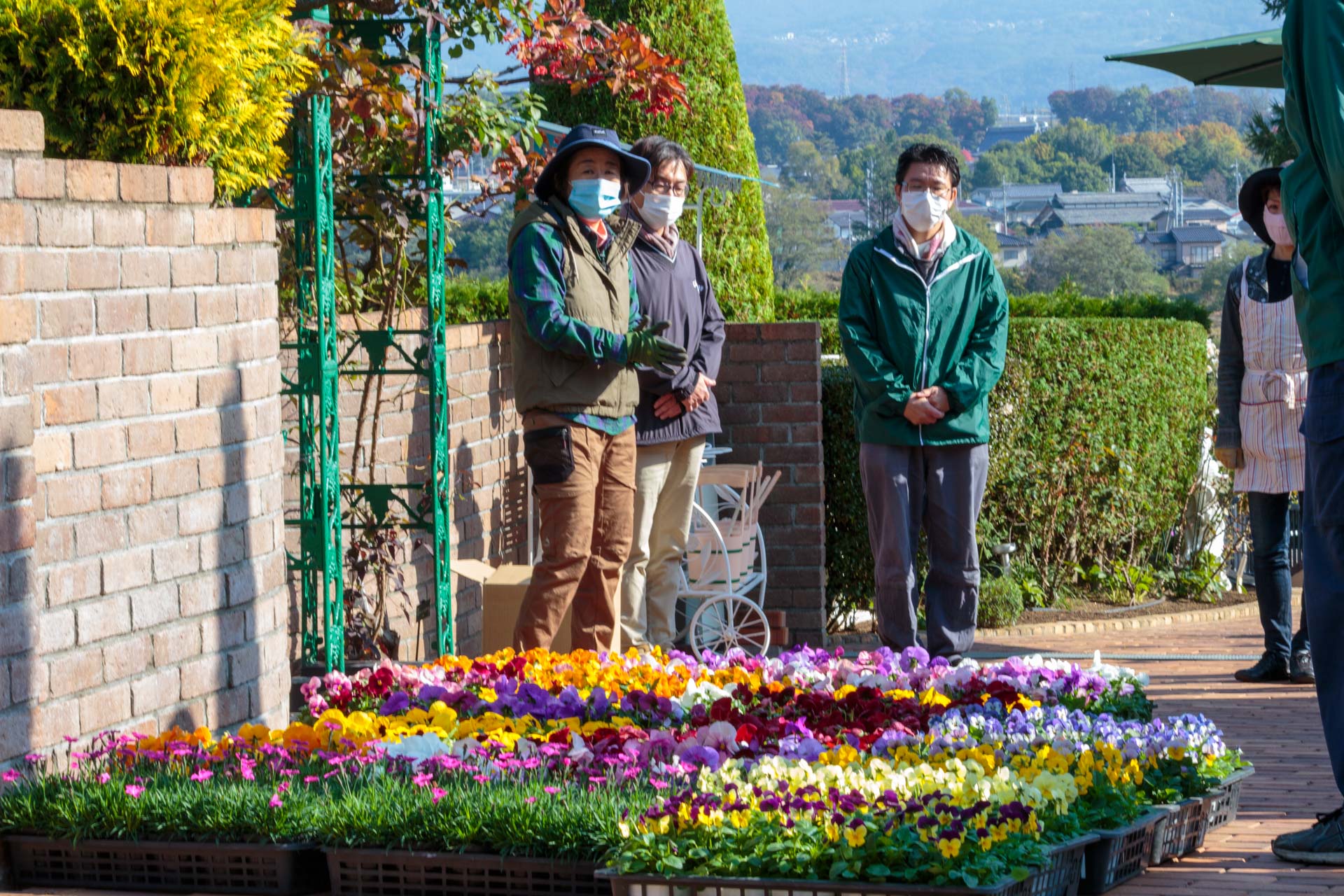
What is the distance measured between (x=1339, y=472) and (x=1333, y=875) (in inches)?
38.2

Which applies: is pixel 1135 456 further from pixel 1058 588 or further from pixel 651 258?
pixel 651 258

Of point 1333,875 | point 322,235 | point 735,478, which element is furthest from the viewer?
point 735,478

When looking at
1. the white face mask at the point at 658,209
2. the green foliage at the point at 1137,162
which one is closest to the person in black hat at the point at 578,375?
the white face mask at the point at 658,209

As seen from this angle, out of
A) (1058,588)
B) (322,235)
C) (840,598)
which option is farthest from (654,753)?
(1058,588)

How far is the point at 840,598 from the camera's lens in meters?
9.18

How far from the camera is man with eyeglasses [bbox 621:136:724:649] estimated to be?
714cm

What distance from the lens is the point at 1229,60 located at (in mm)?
8273

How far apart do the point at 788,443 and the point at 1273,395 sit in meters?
2.38

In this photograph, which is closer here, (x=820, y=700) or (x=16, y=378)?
(x=16, y=378)

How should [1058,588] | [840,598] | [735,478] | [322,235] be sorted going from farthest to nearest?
1. [1058,588]
2. [840,598]
3. [735,478]
4. [322,235]

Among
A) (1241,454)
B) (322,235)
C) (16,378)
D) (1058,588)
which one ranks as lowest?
(1058,588)

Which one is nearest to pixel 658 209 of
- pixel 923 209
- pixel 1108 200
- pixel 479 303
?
pixel 923 209

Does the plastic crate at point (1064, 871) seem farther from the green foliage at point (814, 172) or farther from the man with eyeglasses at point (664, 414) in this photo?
the green foliage at point (814, 172)

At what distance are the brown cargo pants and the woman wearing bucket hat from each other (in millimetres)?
2786
